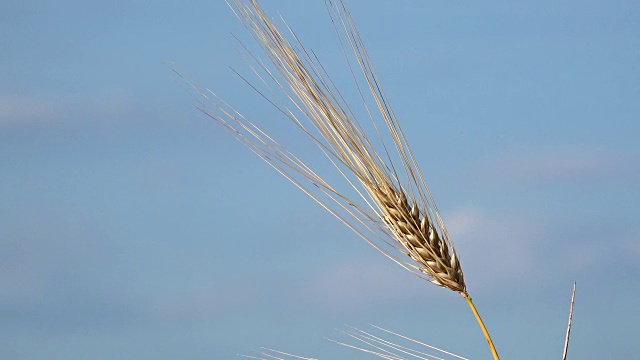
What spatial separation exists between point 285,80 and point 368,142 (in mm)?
311

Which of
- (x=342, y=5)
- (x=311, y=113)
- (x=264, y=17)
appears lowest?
(x=311, y=113)

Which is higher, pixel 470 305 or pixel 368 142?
pixel 368 142

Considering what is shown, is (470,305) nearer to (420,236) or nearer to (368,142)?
(420,236)

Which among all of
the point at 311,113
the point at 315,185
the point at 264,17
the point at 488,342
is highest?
the point at 264,17

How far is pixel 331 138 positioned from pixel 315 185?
6.1 inches

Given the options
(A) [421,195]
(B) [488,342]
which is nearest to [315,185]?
(A) [421,195]

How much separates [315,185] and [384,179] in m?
0.21

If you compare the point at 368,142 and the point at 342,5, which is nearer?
the point at 368,142

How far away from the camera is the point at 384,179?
236cm

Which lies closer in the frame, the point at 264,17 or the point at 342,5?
the point at 264,17

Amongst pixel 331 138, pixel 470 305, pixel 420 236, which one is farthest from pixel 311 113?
pixel 470 305

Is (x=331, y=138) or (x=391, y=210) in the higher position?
(x=331, y=138)

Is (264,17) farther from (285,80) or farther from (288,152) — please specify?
(288,152)

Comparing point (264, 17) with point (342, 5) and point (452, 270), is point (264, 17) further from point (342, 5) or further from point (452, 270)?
point (452, 270)
